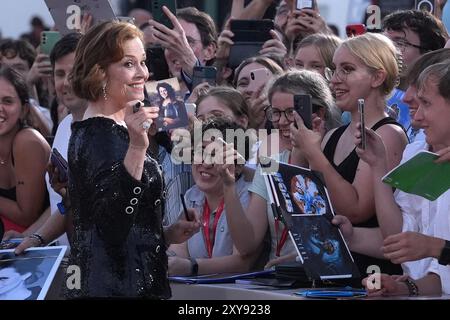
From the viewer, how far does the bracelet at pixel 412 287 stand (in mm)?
4453

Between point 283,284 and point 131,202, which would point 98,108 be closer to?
point 131,202

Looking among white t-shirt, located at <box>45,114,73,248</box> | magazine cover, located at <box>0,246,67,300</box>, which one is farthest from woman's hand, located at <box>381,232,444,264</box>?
white t-shirt, located at <box>45,114,73,248</box>

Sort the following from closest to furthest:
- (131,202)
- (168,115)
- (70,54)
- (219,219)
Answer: (131,202) < (168,115) < (219,219) < (70,54)

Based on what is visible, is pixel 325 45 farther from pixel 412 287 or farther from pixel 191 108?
pixel 412 287

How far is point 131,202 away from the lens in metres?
4.06

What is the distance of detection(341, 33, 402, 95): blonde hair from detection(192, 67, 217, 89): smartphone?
4.27ft

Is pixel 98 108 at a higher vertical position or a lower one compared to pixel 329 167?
higher

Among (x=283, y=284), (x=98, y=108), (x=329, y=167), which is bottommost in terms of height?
(x=283, y=284)

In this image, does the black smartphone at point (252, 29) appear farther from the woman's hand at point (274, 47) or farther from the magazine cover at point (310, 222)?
the magazine cover at point (310, 222)

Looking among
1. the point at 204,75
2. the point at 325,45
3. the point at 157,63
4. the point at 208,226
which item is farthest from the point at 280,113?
the point at 157,63

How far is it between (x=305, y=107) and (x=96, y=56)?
3.49 feet

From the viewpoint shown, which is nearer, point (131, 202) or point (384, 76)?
point (131, 202)
